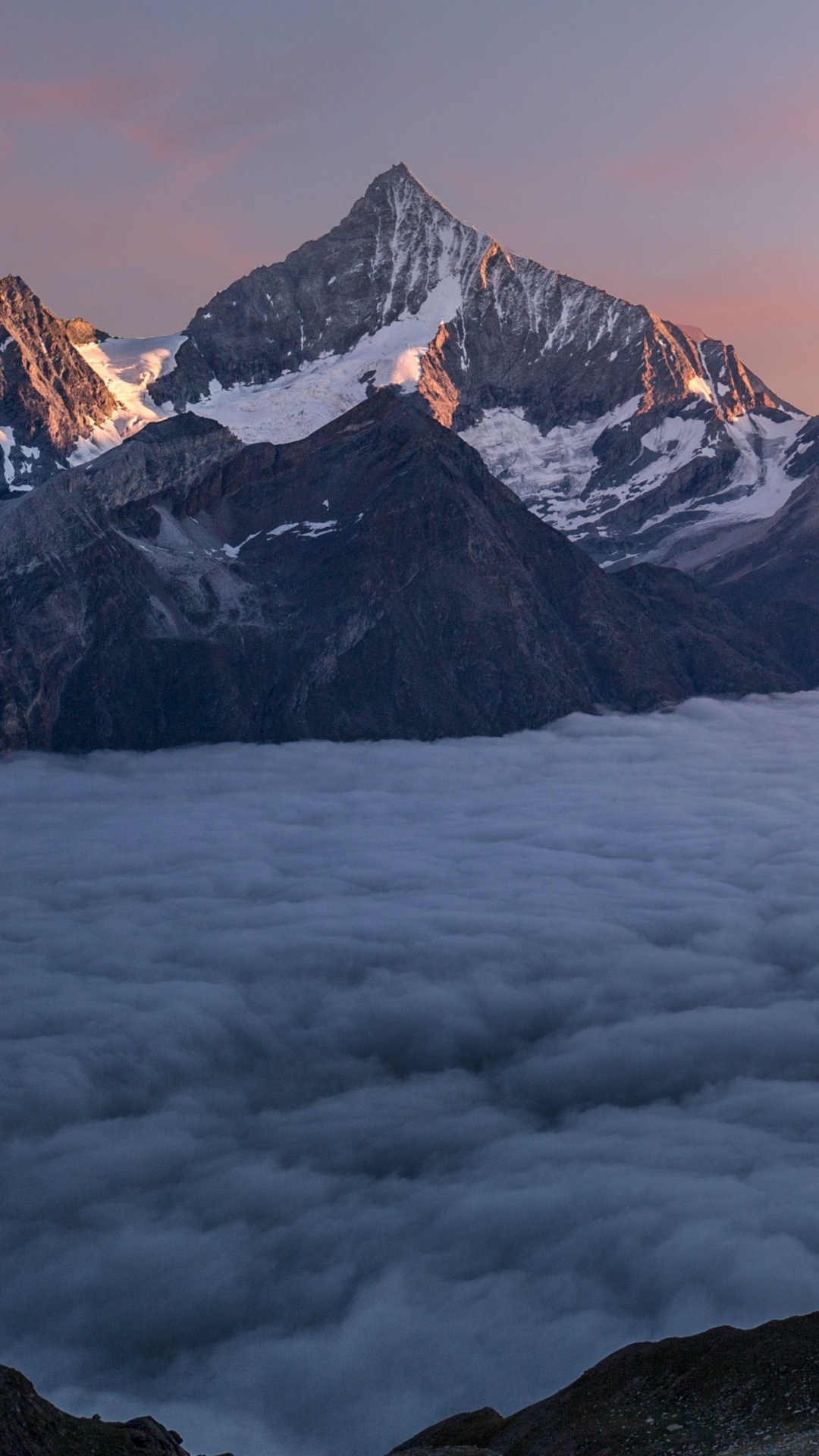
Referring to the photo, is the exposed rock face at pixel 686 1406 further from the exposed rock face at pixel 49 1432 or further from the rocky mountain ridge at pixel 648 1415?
the exposed rock face at pixel 49 1432

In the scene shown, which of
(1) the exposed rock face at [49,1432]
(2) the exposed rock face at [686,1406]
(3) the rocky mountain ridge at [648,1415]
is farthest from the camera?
(2) the exposed rock face at [686,1406]

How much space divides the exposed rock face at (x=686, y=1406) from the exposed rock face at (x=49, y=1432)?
12886 millimetres

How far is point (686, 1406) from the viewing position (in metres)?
63.4

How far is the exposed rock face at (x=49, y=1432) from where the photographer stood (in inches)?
2224

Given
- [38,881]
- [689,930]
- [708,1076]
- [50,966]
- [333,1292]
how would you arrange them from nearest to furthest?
[333,1292]
[708,1076]
[50,966]
[689,930]
[38,881]

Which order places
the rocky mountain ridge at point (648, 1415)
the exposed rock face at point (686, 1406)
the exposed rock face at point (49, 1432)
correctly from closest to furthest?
1. the exposed rock face at point (49, 1432)
2. the rocky mountain ridge at point (648, 1415)
3. the exposed rock face at point (686, 1406)

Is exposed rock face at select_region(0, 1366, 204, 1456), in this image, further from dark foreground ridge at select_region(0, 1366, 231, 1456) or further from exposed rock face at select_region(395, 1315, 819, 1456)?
exposed rock face at select_region(395, 1315, 819, 1456)

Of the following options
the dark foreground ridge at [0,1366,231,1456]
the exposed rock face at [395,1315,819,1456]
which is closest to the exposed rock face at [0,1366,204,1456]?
the dark foreground ridge at [0,1366,231,1456]

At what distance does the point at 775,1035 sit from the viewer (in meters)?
151

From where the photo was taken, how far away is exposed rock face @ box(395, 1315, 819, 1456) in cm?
5956

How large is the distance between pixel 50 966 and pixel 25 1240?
56.8 m

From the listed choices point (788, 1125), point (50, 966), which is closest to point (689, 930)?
point (788, 1125)

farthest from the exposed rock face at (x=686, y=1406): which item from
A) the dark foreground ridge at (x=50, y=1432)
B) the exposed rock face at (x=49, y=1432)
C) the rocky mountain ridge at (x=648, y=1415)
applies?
the dark foreground ridge at (x=50, y=1432)

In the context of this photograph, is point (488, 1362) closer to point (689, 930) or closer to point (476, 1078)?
point (476, 1078)
